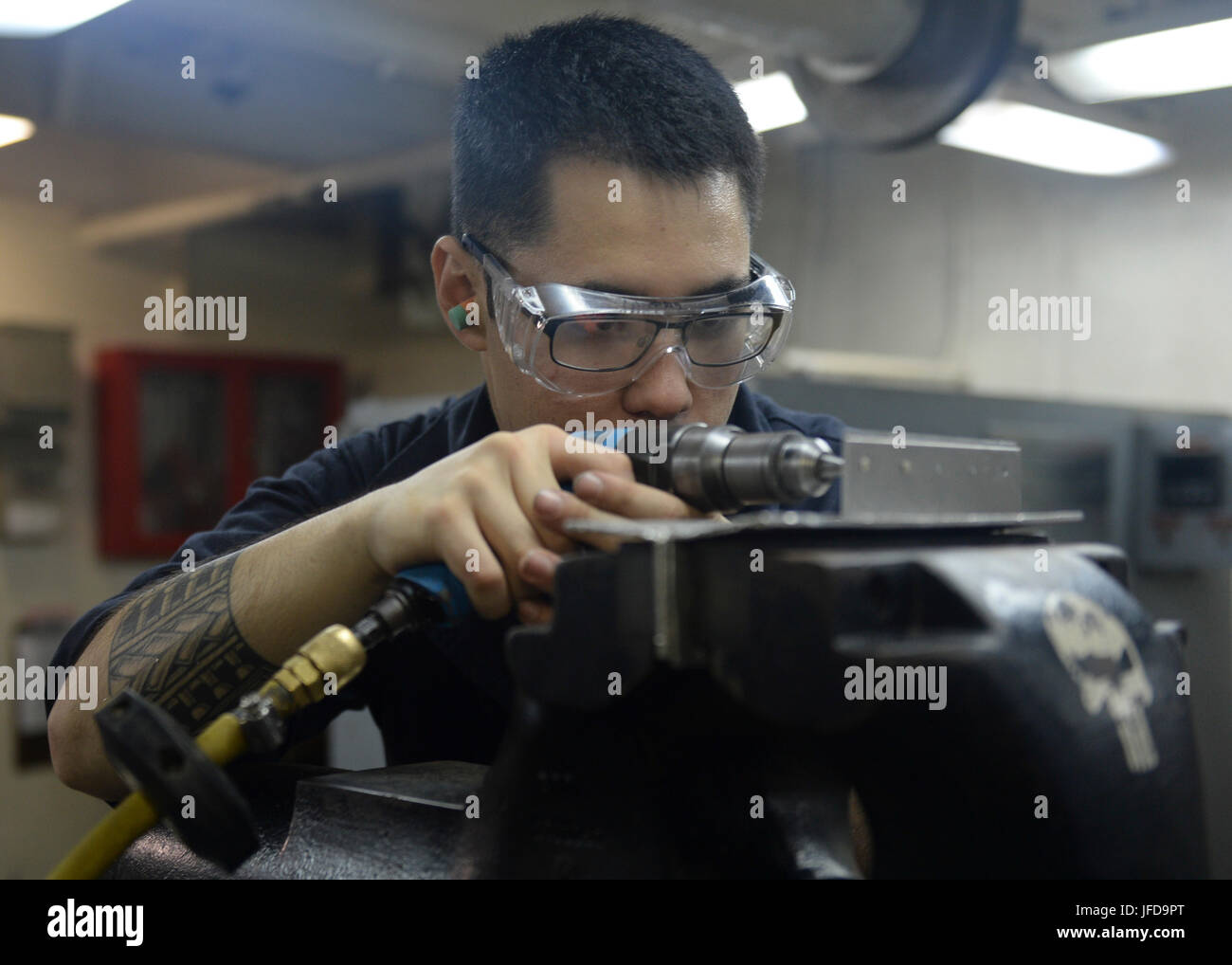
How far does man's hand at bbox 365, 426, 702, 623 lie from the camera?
76 centimetres

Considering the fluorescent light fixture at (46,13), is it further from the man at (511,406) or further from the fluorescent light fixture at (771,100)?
the fluorescent light fixture at (771,100)

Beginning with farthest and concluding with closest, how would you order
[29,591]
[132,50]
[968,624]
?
[29,591], [132,50], [968,624]

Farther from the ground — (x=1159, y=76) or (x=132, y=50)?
(x=132, y=50)

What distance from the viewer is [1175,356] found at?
420 centimetres

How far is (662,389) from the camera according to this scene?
3.83 ft

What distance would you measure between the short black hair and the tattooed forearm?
1.62ft

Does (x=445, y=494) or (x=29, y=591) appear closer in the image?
(x=445, y=494)

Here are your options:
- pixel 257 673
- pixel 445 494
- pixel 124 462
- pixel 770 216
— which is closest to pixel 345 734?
pixel 257 673

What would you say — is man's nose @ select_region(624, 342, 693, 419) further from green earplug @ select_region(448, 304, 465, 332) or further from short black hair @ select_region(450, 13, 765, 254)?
green earplug @ select_region(448, 304, 465, 332)

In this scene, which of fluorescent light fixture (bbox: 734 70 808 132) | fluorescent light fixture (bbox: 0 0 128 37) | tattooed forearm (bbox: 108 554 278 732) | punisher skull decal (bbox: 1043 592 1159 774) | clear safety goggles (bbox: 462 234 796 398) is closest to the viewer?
punisher skull decal (bbox: 1043 592 1159 774)

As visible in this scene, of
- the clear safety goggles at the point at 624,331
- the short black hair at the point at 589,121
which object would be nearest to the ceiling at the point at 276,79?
the short black hair at the point at 589,121

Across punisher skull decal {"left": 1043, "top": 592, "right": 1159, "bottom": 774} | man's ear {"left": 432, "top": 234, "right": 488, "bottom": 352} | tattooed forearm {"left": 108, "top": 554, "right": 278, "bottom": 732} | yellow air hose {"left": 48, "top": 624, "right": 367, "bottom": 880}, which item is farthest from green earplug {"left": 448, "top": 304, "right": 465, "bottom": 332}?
punisher skull decal {"left": 1043, "top": 592, "right": 1159, "bottom": 774}
